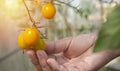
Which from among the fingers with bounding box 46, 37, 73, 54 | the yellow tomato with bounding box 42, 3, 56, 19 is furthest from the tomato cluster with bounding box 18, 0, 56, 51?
the fingers with bounding box 46, 37, 73, 54

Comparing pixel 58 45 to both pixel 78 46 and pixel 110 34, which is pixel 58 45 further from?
pixel 110 34

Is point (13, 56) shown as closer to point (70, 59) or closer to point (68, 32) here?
point (68, 32)

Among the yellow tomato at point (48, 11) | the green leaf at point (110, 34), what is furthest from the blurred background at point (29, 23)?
the green leaf at point (110, 34)

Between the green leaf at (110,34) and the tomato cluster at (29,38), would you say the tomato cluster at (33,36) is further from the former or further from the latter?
the green leaf at (110,34)

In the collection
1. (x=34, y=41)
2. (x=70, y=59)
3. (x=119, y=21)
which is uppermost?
(x=119, y=21)

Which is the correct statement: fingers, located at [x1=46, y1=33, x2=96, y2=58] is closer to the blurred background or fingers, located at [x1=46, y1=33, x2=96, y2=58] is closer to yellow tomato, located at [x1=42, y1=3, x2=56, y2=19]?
the blurred background

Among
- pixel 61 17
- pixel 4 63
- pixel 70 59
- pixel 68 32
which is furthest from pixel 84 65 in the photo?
pixel 68 32

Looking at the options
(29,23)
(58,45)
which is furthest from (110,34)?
(58,45)
